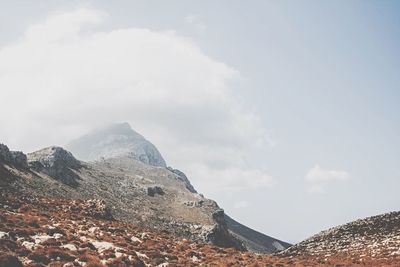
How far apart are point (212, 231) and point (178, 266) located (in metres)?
72.6

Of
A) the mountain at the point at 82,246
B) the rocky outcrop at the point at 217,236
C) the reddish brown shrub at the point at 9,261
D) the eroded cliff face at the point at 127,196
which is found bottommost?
the reddish brown shrub at the point at 9,261

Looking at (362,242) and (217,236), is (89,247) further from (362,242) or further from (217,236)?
(217,236)

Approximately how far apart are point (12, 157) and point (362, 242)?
3068 inches

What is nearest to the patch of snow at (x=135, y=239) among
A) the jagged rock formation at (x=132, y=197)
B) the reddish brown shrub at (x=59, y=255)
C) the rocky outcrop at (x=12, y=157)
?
the reddish brown shrub at (x=59, y=255)

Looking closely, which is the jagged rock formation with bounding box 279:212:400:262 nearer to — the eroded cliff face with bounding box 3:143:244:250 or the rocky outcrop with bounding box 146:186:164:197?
the eroded cliff face with bounding box 3:143:244:250

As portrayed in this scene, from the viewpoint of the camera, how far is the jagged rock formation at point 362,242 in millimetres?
45859

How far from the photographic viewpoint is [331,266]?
40969 millimetres

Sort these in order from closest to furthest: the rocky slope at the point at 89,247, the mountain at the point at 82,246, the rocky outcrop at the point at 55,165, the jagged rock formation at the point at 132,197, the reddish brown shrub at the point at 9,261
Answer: the reddish brown shrub at the point at 9,261
the mountain at the point at 82,246
the rocky slope at the point at 89,247
the jagged rock formation at the point at 132,197
the rocky outcrop at the point at 55,165

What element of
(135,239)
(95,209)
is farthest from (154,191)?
(135,239)

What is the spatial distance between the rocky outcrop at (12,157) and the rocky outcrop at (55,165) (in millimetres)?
7090

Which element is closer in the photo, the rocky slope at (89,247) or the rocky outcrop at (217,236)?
the rocky slope at (89,247)

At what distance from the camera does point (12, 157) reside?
96500mm

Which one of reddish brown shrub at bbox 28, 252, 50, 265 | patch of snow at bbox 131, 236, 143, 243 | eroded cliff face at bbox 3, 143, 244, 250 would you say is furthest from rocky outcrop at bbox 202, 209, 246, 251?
reddish brown shrub at bbox 28, 252, 50, 265

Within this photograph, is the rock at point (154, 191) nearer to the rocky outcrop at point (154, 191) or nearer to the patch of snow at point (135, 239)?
the rocky outcrop at point (154, 191)
